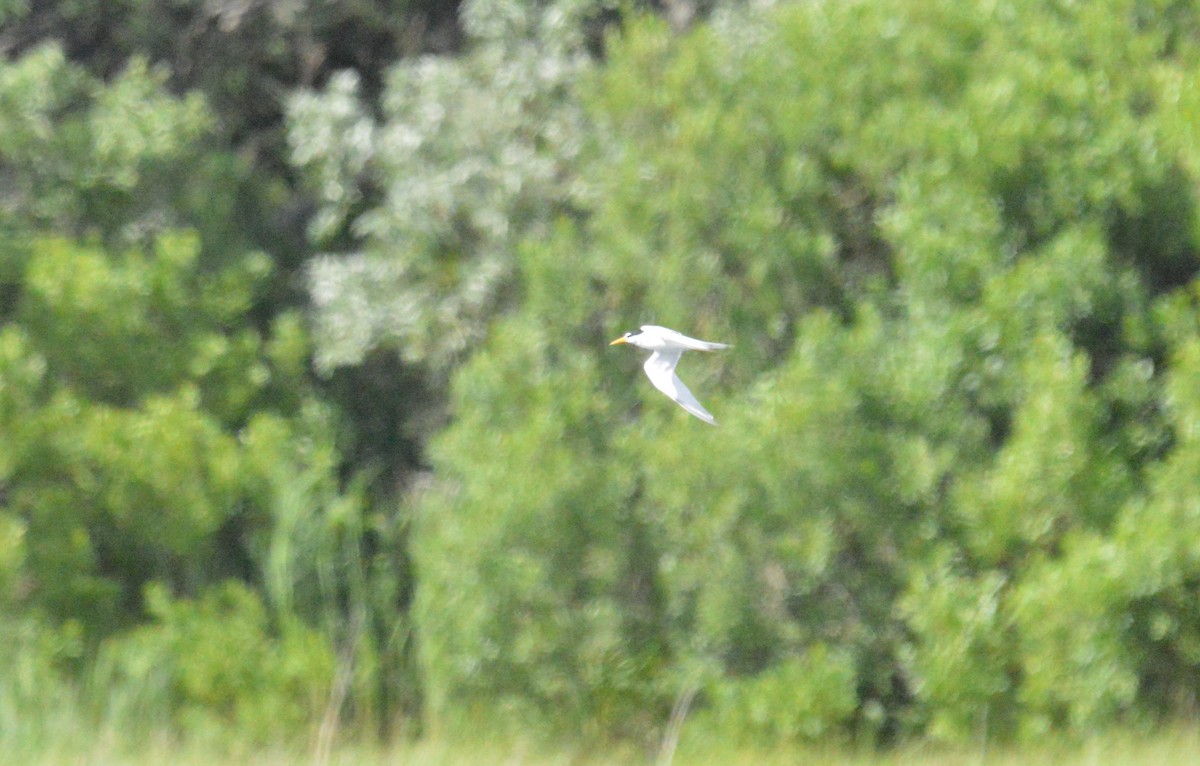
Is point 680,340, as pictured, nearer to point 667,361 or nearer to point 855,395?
point 667,361

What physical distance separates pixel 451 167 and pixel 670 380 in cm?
533

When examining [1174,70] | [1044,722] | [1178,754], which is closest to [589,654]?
[1044,722]

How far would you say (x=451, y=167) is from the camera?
9.55 meters

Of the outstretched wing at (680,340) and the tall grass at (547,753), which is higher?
the outstretched wing at (680,340)

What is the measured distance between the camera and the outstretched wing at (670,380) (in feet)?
13.7

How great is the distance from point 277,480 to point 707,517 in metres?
2.60

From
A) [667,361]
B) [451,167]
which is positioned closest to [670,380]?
[667,361]

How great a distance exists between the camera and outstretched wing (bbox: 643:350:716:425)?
13.7ft

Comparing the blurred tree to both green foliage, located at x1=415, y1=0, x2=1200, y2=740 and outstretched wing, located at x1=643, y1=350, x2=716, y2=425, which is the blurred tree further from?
outstretched wing, located at x1=643, y1=350, x2=716, y2=425

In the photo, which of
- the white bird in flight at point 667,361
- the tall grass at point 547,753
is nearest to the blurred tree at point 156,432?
the tall grass at point 547,753

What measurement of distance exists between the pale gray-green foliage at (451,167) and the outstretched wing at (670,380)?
457 centimetres

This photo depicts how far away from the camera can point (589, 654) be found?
8.84 m

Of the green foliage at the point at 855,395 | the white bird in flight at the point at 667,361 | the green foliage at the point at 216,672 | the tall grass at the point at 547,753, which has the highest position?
the white bird in flight at the point at 667,361

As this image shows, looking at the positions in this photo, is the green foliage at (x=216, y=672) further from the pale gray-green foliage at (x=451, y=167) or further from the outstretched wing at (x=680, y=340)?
the outstretched wing at (x=680, y=340)
